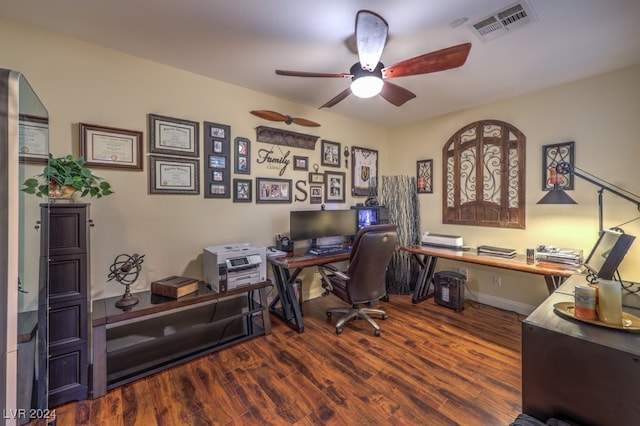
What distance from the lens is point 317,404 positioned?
1.71 meters

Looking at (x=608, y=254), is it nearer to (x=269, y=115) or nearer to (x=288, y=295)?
(x=288, y=295)

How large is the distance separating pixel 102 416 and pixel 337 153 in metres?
3.31

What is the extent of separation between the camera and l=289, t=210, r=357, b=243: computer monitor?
308 centimetres

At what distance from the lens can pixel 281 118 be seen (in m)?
3.07

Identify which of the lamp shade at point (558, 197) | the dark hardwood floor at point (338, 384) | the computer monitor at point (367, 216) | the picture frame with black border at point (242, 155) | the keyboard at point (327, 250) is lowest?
the dark hardwood floor at point (338, 384)

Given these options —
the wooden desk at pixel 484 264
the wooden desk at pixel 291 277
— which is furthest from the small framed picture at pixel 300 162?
the wooden desk at pixel 484 264

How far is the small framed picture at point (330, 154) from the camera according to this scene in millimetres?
3604

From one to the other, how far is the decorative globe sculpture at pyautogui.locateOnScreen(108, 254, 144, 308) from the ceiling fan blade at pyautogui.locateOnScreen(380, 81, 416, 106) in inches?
93.8

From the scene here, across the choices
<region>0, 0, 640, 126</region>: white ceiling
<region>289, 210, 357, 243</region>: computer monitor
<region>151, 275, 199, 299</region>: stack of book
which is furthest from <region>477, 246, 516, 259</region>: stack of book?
<region>151, 275, 199, 299</region>: stack of book

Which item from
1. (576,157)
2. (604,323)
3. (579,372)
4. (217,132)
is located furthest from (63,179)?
(576,157)

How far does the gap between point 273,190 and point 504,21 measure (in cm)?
244

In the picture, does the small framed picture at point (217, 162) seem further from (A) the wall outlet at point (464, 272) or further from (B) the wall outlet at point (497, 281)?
(B) the wall outlet at point (497, 281)

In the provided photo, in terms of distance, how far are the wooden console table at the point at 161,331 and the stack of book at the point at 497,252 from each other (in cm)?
241

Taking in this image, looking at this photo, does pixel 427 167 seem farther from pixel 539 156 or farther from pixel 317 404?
pixel 317 404
